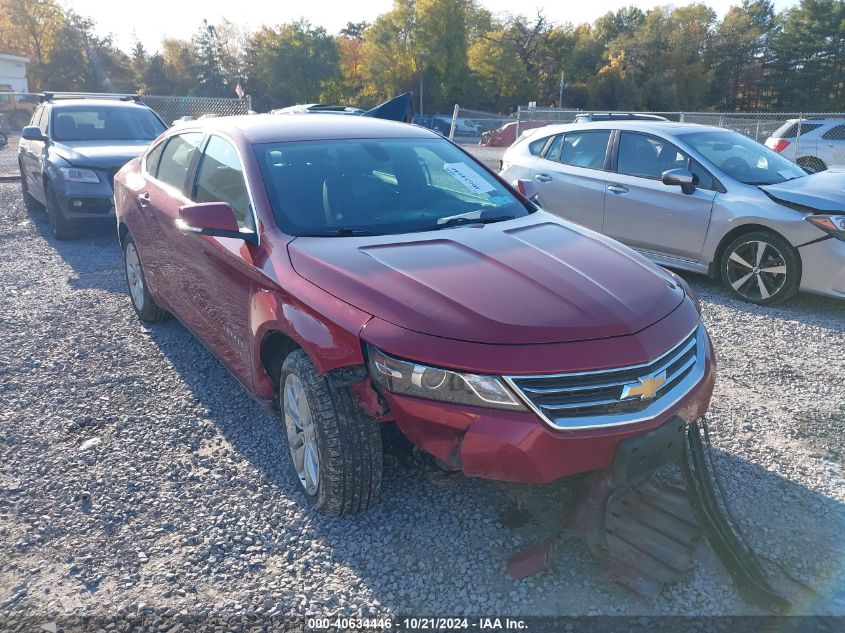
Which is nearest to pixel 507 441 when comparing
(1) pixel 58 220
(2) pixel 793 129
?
(1) pixel 58 220

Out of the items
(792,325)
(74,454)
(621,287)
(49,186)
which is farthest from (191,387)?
(49,186)

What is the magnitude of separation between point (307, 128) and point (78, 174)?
571cm

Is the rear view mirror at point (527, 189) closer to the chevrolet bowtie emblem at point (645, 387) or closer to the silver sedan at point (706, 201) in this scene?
the silver sedan at point (706, 201)

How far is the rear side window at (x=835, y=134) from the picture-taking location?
1500 cm

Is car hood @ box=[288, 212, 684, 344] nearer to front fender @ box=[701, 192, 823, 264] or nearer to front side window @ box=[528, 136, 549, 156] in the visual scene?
front fender @ box=[701, 192, 823, 264]

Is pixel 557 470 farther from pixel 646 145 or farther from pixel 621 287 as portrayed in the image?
pixel 646 145

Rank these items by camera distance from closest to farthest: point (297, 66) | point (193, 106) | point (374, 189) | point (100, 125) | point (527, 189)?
point (374, 189) → point (527, 189) → point (100, 125) → point (193, 106) → point (297, 66)

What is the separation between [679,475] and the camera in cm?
322

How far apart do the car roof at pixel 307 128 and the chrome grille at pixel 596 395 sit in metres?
2.21

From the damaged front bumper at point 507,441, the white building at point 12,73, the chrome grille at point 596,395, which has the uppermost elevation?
the white building at point 12,73

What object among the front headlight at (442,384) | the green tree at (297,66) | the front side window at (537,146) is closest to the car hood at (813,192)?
the front side window at (537,146)

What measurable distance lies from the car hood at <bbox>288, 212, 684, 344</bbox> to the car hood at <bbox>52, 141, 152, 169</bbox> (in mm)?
6154

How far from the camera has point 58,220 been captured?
878 centimetres

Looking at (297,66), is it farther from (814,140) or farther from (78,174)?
(78,174)
